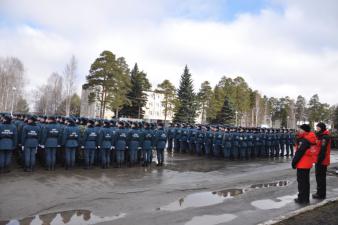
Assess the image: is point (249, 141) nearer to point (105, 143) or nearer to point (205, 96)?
point (105, 143)

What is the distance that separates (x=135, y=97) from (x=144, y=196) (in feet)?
161

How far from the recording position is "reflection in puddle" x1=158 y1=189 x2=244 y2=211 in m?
8.16

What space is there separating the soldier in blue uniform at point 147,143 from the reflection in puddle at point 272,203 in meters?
6.22

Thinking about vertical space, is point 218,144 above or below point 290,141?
below

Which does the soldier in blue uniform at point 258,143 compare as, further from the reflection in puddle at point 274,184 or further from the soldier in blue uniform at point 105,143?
the soldier in blue uniform at point 105,143

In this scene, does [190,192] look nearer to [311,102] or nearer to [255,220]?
[255,220]

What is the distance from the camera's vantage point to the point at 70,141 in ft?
40.0

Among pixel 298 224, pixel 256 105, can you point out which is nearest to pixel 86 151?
pixel 298 224

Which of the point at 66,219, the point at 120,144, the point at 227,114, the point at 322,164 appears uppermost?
the point at 227,114

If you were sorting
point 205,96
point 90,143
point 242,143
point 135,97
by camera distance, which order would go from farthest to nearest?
point 205,96, point 135,97, point 242,143, point 90,143

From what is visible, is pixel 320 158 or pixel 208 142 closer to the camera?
pixel 320 158

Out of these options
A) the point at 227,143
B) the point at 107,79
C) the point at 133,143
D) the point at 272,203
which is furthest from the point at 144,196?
the point at 107,79

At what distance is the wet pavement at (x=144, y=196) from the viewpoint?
23.2ft

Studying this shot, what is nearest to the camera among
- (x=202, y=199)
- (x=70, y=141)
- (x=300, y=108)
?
(x=202, y=199)
